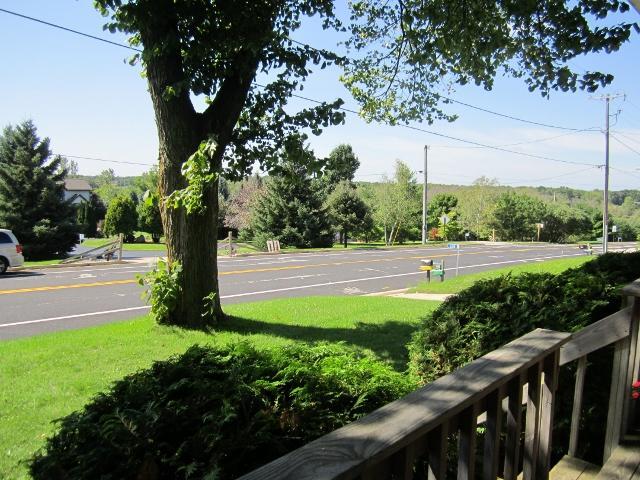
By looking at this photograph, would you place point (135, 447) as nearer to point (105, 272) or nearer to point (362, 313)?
point (362, 313)

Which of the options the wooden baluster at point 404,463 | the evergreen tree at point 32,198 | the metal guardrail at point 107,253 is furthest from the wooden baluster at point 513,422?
the evergreen tree at point 32,198

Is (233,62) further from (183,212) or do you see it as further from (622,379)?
(622,379)

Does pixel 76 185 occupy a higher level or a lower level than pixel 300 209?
higher

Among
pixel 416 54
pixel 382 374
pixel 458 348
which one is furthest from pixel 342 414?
pixel 416 54

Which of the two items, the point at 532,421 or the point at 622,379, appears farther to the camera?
the point at 622,379

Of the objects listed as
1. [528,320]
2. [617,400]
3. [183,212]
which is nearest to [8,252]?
[183,212]

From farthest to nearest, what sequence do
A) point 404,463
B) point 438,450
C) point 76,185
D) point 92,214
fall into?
1. point 76,185
2. point 92,214
3. point 438,450
4. point 404,463

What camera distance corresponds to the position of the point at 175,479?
1737 millimetres

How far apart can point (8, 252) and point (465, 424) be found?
2347 cm

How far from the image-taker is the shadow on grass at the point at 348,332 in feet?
26.5

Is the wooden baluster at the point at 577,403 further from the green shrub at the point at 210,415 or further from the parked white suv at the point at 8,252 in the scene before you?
the parked white suv at the point at 8,252

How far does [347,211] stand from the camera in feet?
149

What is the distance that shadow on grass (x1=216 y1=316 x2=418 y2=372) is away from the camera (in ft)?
26.5

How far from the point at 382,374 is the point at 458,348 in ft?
5.84
